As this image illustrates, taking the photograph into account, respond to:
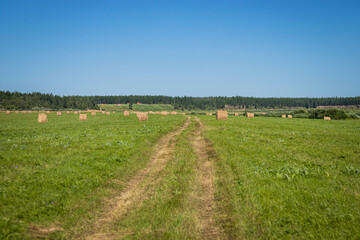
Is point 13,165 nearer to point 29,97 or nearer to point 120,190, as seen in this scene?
point 120,190

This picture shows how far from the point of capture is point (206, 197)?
26.9 feet

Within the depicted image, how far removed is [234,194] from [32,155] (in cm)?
1141

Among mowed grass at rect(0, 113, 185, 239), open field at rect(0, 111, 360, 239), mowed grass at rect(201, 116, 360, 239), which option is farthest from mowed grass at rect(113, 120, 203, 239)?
mowed grass at rect(0, 113, 185, 239)

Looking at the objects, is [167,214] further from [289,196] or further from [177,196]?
[289,196]

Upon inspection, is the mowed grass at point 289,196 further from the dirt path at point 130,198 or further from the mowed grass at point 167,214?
the dirt path at point 130,198

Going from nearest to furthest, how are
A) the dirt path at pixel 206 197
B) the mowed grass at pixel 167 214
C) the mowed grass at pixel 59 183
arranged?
the mowed grass at pixel 167 214 < the dirt path at pixel 206 197 < the mowed grass at pixel 59 183

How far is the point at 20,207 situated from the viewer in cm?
682

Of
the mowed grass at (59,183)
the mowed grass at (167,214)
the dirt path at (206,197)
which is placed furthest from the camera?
the mowed grass at (59,183)

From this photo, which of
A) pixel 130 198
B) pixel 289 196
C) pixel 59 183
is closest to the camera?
pixel 289 196

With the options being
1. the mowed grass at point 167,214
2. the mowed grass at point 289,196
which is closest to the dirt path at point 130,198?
the mowed grass at point 167,214

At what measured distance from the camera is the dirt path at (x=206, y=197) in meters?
6.04

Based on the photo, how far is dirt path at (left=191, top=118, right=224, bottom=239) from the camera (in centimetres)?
604

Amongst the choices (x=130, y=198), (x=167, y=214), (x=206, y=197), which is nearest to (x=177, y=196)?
(x=206, y=197)

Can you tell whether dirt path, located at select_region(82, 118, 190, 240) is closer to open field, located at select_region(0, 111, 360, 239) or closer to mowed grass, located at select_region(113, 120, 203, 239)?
open field, located at select_region(0, 111, 360, 239)
